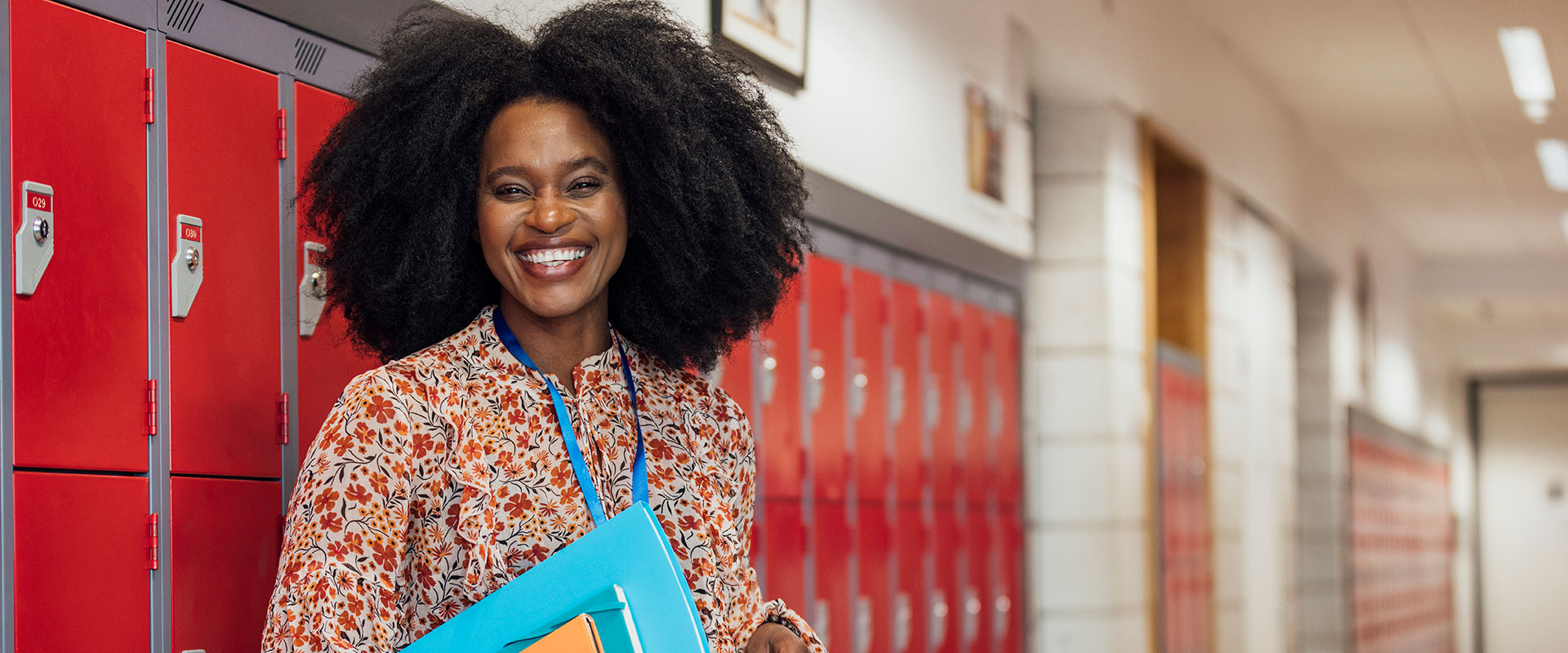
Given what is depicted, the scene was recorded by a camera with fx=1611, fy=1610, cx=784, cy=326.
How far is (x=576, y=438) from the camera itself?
1674mm

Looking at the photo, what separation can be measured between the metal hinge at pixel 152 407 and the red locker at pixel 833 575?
2385 millimetres

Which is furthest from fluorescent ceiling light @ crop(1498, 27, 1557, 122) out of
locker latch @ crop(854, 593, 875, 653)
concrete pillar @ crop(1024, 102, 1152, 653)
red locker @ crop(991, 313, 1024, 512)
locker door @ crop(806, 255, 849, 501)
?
locker latch @ crop(854, 593, 875, 653)

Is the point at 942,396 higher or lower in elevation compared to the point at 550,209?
lower

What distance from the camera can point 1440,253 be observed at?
14.3 metres

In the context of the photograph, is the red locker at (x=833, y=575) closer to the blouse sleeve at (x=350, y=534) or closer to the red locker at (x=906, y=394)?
the red locker at (x=906, y=394)

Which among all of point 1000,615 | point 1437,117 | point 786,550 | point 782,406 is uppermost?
point 1437,117

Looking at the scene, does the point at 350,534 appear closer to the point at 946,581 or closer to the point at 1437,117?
the point at 946,581

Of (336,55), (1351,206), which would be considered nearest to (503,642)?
(336,55)

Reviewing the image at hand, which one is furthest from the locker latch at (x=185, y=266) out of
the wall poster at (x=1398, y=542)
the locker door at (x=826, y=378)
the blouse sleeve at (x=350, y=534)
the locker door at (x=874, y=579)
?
the wall poster at (x=1398, y=542)

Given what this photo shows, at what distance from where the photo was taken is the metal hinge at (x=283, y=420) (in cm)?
232

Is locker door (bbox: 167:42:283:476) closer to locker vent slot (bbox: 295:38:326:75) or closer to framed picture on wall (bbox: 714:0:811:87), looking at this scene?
locker vent slot (bbox: 295:38:326:75)

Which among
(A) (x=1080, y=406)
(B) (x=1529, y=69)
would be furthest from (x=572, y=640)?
(B) (x=1529, y=69)

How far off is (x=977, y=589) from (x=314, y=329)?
354cm

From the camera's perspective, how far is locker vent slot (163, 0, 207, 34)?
7.11ft
